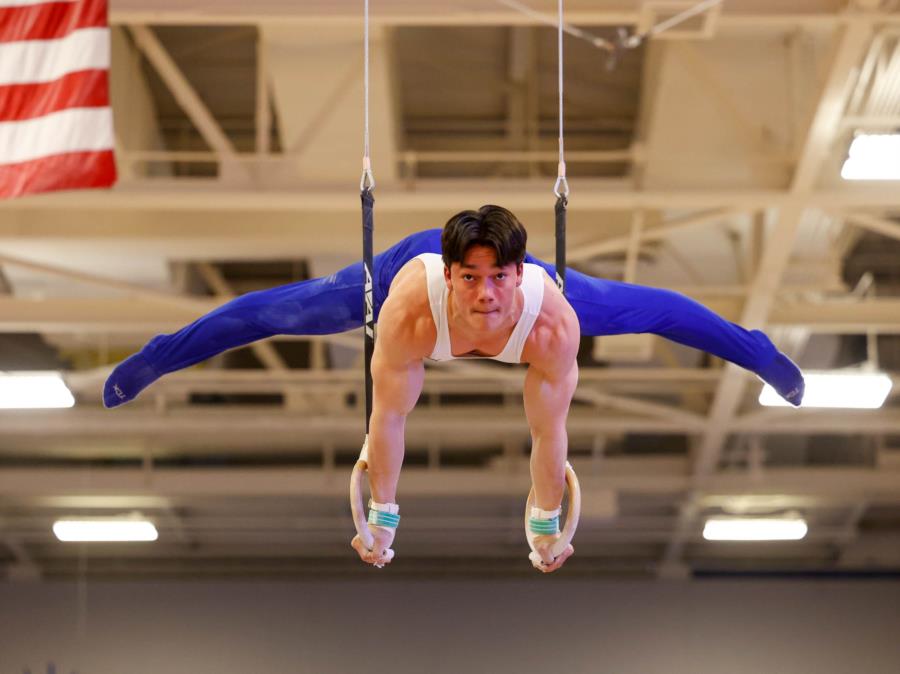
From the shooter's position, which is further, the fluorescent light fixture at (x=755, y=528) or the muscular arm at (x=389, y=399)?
the fluorescent light fixture at (x=755, y=528)

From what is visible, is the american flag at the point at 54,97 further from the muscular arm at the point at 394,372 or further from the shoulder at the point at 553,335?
the shoulder at the point at 553,335

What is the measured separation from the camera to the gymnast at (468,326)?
401 centimetres

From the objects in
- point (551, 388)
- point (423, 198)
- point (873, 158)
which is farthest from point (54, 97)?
point (873, 158)

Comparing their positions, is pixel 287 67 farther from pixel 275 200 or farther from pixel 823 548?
pixel 823 548

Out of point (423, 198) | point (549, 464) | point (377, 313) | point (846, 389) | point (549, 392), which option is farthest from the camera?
point (846, 389)

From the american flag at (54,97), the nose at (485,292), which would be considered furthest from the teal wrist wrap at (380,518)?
the american flag at (54,97)

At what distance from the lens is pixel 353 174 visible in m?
8.20

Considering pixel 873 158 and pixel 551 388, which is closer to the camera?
pixel 551 388

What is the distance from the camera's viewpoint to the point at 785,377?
16.3ft

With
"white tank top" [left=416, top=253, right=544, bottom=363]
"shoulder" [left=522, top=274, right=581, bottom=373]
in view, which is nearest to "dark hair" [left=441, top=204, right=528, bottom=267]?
"white tank top" [left=416, top=253, right=544, bottom=363]

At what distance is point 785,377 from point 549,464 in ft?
3.29

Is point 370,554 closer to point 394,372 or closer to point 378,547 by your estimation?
point 378,547

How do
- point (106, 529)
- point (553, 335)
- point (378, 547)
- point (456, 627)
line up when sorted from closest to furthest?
point (553, 335)
point (378, 547)
point (106, 529)
point (456, 627)

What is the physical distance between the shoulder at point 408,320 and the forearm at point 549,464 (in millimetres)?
501
